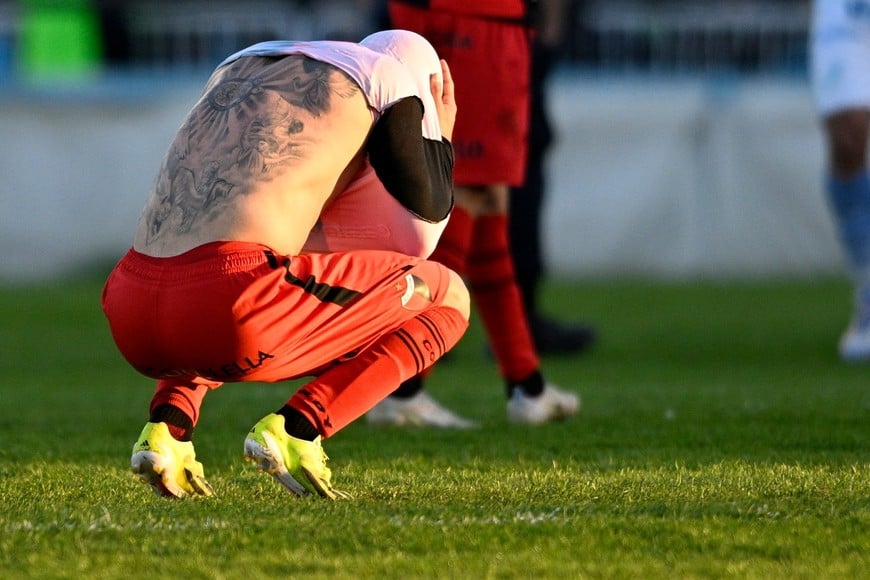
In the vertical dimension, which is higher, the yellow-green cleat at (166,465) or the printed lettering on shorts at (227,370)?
the printed lettering on shorts at (227,370)

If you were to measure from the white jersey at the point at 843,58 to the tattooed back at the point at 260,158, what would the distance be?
393 centimetres

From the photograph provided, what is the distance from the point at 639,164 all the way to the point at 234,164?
9.01m

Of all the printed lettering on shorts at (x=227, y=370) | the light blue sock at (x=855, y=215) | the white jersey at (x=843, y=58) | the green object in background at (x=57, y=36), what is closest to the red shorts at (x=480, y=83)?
the printed lettering on shorts at (x=227, y=370)

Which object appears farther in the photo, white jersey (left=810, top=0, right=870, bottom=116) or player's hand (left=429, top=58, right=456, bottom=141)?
white jersey (left=810, top=0, right=870, bottom=116)

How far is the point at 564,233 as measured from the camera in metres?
12.2

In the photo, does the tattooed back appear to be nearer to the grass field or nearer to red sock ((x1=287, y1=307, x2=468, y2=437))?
red sock ((x1=287, y1=307, x2=468, y2=437))

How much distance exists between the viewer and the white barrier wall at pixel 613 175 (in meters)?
12.0

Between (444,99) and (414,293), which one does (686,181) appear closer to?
(444,99)

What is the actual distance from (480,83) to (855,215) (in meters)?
2.78

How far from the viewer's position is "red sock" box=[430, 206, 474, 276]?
5008 millimetres

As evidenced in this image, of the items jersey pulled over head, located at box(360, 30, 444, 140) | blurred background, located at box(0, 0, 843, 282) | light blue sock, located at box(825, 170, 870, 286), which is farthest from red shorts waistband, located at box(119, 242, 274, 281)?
blurred background, located at box(0, 0, 843, 282)

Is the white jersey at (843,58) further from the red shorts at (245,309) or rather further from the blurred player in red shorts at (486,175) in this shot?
the red shorts at (245,309)

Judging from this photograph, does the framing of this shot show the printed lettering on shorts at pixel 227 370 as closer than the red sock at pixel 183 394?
Yes

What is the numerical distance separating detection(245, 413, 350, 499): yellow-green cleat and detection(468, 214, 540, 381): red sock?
1.75 m
